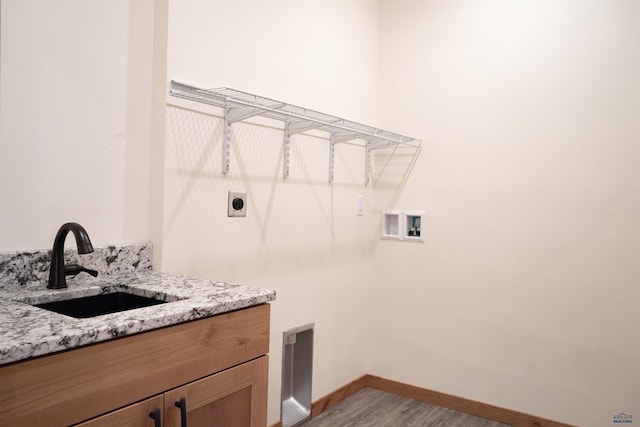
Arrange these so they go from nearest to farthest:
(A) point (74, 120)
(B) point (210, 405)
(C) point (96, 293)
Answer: (B) point (210, 405)
(C) point (96, 293)
(A) point (74, 120)

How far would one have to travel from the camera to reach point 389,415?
2.41 meters

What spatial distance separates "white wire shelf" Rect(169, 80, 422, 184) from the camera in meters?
1.64

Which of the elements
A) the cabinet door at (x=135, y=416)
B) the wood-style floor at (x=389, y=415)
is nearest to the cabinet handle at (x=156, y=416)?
the cabinet door at (x=135, y=416)

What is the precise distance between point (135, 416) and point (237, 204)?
103 centimetres

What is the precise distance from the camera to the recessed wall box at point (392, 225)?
2.73 metres

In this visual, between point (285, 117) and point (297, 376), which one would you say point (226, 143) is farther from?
point (297, 376)

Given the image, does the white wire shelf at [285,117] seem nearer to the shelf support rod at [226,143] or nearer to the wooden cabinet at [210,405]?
the shelf support rod at [226,143]

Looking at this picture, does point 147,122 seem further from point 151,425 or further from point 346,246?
point 346,246

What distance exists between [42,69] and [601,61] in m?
2.35

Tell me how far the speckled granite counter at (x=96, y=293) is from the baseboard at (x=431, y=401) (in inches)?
42.7

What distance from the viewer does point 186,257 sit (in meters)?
1.71

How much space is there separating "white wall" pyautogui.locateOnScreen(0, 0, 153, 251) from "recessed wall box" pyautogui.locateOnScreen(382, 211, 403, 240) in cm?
152

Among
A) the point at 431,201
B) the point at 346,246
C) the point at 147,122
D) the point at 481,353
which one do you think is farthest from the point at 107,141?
the point at 481,353

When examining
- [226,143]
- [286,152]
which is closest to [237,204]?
[226,143]
